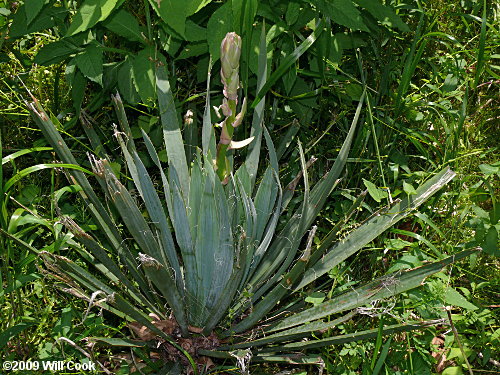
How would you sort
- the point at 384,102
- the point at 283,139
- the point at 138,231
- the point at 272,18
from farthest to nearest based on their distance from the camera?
1. the point at 384,102
2. the point at 283,139
3. the point at 272,18
4. the point at 138,231

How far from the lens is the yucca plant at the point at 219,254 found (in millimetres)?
1933

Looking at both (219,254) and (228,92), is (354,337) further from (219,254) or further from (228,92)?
(228,92)

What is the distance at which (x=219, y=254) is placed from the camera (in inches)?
78.4

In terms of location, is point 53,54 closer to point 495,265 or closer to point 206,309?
point 206,309

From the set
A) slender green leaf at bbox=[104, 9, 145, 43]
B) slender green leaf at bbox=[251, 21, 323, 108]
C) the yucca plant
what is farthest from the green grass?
slender green leaf at bbox=[104, 9, 145, 43]

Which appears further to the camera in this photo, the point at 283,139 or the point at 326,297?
the point at 283,139

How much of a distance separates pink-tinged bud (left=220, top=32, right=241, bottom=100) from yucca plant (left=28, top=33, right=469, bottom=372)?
1 cm

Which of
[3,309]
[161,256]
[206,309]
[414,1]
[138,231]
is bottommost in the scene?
[3,309]

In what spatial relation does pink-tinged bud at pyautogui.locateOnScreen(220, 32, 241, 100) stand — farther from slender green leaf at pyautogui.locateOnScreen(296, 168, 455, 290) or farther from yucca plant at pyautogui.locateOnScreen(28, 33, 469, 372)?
slender green leaf at pyautogui.locateOnScreen(296, 168, 455, 290)

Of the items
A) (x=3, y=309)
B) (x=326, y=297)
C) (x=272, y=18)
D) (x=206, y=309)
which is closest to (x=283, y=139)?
(x=272, y=18)

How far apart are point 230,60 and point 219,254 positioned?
63 cm

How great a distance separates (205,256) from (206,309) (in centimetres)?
19

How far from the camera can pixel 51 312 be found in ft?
7.66

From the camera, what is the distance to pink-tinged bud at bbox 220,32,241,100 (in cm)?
167
